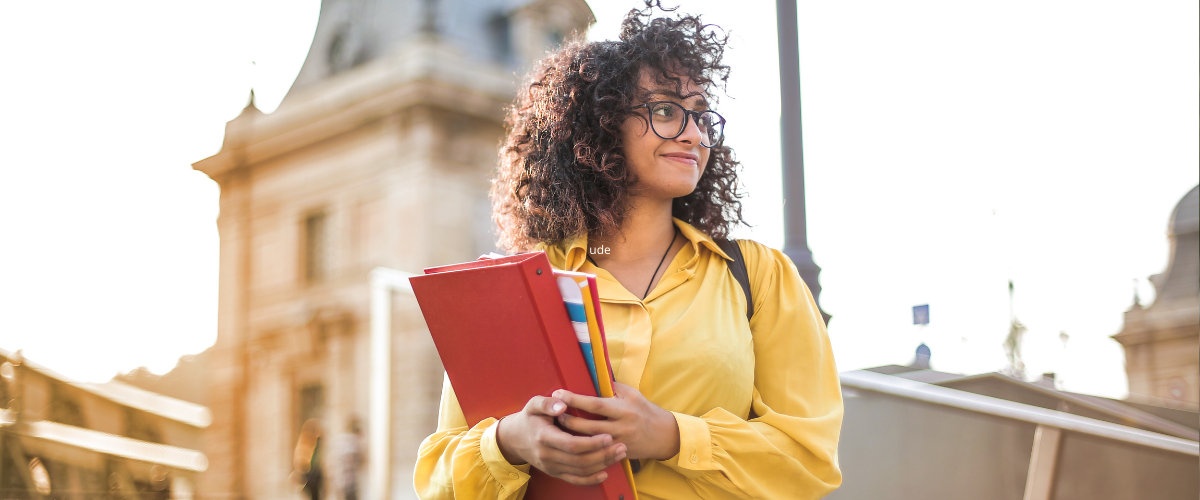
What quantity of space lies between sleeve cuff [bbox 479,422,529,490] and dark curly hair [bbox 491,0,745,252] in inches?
18.6

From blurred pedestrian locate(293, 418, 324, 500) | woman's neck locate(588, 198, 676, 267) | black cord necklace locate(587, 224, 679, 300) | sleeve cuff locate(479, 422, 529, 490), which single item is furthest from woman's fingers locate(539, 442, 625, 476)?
blurred pedestrian locate(293, 418, 324, 500)

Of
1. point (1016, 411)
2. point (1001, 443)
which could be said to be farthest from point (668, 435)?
point (1001, 443)

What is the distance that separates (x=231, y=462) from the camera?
6930 millimetres

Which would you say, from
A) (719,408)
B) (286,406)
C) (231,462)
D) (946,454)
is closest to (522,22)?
(286,406)

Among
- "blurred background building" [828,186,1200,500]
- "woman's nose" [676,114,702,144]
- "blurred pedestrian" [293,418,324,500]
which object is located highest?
"woman's nose" [676,114,702,144]

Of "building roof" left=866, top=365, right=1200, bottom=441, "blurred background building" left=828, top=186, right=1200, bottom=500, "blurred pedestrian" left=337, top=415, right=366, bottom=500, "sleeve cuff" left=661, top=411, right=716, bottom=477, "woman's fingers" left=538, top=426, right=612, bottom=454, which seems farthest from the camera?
"blurred pedestrian" left=337, top=415, right=366, bottom=500

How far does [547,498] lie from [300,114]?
25.6 ft

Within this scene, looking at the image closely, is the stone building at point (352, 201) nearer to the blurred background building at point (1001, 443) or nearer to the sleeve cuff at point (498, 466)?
the blurred background building at point (1001, 443)

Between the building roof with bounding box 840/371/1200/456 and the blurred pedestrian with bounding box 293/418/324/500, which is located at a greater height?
the building roof with bounding box 840/371/1200/456

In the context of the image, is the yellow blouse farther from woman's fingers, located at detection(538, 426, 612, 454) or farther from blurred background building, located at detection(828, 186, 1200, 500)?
blurred background building, located at detection(828, 186, 1200, 500)

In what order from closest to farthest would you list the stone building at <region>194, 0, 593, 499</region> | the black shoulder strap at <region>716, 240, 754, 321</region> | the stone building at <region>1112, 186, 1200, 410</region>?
the black shoulder strap at <region>716, 240, 754, 321</region>
the stone building at <region>194, 0, 593, 499</region>
the stone building at <region>1112, 186, 1200, 410</region>

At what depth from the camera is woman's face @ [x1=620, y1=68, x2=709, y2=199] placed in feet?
5.22

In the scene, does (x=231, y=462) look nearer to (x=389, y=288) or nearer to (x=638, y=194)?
(x=389, y=288)

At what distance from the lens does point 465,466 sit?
4.61 ft
